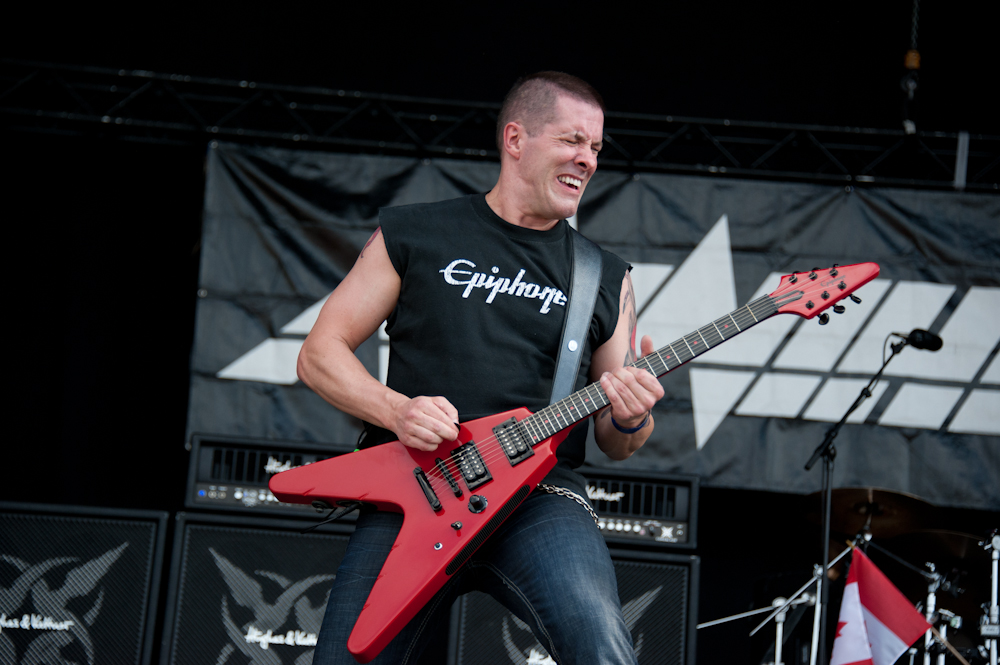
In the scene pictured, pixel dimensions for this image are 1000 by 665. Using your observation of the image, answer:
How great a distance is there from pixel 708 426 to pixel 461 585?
2488 millimetres

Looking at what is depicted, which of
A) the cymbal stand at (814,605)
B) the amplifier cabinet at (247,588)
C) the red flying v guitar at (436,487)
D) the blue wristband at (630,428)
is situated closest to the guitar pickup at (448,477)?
A: the red flying v guitar at (436,487)

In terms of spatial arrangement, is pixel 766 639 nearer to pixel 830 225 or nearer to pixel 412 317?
pixel 830 225

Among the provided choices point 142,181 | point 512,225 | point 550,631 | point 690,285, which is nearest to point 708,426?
point 690,285

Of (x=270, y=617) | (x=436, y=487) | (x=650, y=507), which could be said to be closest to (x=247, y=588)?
(x=270, y=617)

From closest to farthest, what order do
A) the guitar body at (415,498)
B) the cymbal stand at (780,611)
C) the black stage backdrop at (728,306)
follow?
the guitar body at (415,498), the cymbal stand at (780,611), the black stage backdrop at (728,306)

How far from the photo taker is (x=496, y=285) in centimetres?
225

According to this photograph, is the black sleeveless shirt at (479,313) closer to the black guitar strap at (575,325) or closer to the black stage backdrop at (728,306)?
the black guitar strap at (575,325)

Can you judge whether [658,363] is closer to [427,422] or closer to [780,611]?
[427,422]

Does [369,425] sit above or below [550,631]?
above

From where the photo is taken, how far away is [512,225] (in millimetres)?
2383

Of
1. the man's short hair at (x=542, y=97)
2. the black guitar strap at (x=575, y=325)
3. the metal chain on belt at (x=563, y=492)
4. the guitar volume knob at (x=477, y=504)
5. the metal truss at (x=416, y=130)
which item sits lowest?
the guitar volume knob at (x=477, y=504)

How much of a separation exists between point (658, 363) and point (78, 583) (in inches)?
98.8

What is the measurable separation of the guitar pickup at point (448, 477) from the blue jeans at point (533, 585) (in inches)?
5.9

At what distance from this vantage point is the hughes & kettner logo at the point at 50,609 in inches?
132
